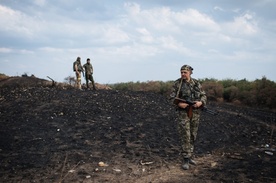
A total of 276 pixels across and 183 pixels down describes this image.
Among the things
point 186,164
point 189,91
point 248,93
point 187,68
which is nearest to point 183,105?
point 189,91

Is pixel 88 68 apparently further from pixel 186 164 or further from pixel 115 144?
pixel 186 164

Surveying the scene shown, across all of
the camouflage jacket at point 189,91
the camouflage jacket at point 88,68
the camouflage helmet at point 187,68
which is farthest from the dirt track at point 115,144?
the camouflage jacket at point 88,68

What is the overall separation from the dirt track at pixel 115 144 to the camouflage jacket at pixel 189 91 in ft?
4.90

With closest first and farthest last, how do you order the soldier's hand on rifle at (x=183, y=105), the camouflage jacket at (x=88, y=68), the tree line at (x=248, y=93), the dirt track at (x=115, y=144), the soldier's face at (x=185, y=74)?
the dirt track at (x=115, y=144), the soldier's hand on rifle at (x=183, y=105), the soldier's face at (x=185, y=74), the camouflage jacket at (x=88, y=68), the tree line at (x=248, y=93)

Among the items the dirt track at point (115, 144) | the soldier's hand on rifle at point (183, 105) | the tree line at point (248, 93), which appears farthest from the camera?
the tree line at point (248, 93)

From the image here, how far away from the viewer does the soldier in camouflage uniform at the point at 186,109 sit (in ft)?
19.3

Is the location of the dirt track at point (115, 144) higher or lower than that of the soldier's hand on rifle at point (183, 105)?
lower

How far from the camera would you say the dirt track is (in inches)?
219

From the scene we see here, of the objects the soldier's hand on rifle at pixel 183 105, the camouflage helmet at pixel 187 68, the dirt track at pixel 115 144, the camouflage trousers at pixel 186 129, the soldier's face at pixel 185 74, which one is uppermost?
the camouflage helmet at pixel 187 68

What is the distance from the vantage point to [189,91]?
607 centimetres

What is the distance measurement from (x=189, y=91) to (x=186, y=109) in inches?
16.7

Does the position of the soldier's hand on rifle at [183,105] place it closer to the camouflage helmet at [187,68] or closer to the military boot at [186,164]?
the camouflage helmet at [187,68]

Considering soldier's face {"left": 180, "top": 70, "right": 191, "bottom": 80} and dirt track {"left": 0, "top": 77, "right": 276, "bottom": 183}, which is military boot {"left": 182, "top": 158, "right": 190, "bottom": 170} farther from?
soldier's face {"left": 180, "top": 70, "right": 191, "bottom": 80}

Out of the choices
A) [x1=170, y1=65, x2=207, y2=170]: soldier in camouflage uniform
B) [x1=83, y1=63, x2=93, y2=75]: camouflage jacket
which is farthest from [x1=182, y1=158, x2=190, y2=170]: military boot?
[x1=83, y1=63, x2=93, y2=75]: camouflage jacket
